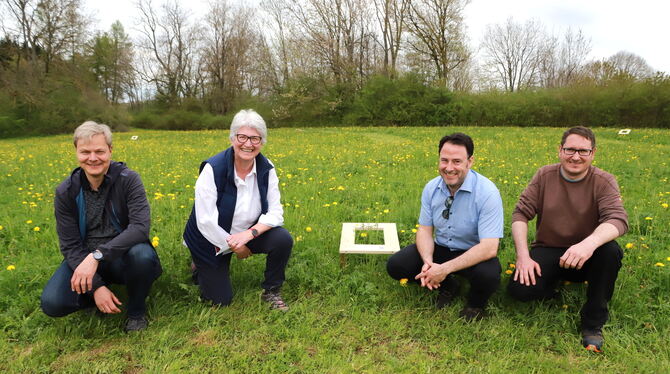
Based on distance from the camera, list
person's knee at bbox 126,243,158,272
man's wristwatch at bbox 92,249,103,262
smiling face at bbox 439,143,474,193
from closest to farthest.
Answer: man's wristwatch at bbox 92,249,103,262 < person's knee at bbox 126,243,158,272 < smiling face at bbox 439,143,474,193

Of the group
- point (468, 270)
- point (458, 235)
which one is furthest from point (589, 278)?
point (458, 235)

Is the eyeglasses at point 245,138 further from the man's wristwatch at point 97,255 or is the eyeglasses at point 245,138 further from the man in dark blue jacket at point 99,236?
the man's wristwatch at point 97,255

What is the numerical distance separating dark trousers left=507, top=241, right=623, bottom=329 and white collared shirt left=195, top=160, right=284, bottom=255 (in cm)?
184

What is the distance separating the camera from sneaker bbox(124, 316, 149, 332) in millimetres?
2689

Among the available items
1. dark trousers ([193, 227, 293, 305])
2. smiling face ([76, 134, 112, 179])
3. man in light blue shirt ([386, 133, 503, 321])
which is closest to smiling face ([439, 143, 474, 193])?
man in light blue shirt ([386, 133, 503, 321])

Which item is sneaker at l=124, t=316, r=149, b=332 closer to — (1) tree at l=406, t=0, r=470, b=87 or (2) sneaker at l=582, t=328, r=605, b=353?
(2) sneaker at l=582, t=328, r=605, b=353

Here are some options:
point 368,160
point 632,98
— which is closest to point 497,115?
point 632,98

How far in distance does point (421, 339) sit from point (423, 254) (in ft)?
1.91

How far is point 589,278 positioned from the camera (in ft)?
8.74

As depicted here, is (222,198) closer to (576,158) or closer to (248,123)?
(248,123)

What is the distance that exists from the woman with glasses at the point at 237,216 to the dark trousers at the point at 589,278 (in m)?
1.74

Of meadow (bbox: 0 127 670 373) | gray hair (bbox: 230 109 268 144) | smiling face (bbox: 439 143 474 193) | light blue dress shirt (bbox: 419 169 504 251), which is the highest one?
gray hair (bbox: 230 109 268 144)

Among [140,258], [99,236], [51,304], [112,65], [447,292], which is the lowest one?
[447,292]

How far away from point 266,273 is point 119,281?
1.01 meters
